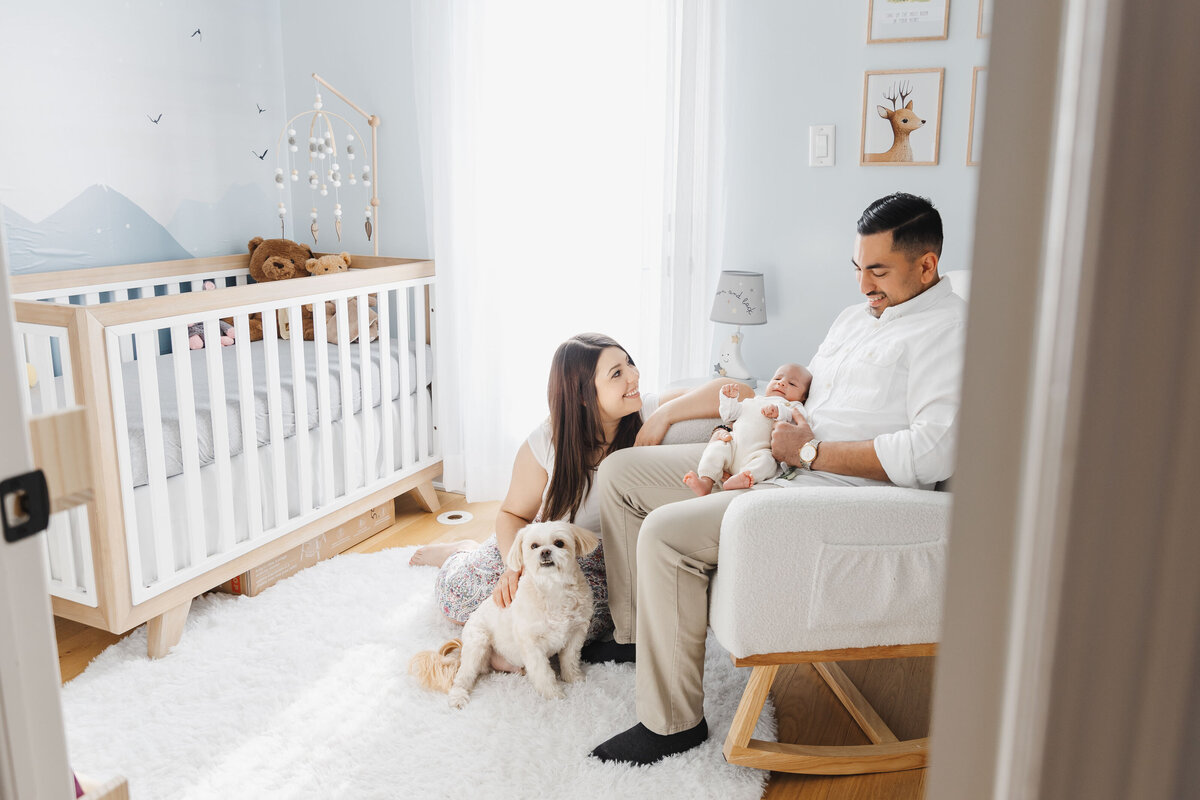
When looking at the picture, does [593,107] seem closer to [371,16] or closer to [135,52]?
[371,16]

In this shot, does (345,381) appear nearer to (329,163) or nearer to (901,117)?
(329,163)

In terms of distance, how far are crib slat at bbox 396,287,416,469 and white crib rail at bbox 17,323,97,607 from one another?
108 centimetres

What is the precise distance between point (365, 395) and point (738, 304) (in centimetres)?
124

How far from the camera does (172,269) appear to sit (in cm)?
323

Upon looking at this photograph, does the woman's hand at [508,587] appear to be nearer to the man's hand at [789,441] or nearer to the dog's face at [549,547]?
the dog's face at [549,547]

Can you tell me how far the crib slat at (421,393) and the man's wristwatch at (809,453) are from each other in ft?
5.61

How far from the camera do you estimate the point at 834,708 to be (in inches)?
77.3

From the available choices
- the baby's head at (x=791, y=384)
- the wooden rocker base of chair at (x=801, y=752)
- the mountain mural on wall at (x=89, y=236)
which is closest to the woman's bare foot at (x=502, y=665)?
the wooden rocker base of chair at (x=801, y=752)

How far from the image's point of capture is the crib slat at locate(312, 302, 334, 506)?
262cm

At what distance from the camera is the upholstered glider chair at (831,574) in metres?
1.53

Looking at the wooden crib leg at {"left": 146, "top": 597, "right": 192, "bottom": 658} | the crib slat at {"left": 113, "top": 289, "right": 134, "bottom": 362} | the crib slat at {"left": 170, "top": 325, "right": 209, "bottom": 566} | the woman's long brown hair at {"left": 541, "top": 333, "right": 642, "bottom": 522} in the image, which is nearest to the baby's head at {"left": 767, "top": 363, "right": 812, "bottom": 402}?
the woman's long brown hair at {"left": 541, "top": 333, "right": 642, "bottom": 522}

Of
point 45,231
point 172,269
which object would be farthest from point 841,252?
point 45,231

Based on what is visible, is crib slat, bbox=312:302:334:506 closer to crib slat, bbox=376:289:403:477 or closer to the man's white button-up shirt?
crib slat, bbox=376:289:403:477

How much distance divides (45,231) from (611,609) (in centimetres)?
230
